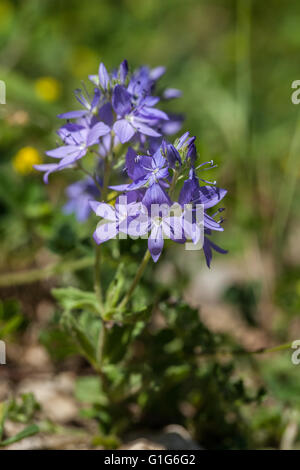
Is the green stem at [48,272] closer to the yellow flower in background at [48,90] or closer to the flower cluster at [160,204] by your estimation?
the flower cluster at [160,204]

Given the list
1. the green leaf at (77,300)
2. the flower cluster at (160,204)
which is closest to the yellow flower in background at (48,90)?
the green leaf at (77,300)

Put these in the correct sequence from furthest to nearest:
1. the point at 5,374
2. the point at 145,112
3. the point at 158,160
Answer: the point at 5,374, the point at 145,112, the point at 158,160

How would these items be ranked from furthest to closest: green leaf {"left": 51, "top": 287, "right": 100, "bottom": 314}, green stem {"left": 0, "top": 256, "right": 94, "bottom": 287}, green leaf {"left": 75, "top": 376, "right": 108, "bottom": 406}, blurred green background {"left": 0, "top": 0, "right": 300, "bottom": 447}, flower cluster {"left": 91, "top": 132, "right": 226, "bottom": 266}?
blurred green background {"left": 0, "top": 0, "right": 300, "bottom": 447}
green stem {"left": 0, "top": 256, "right": 94, "bottom": 287}
green leaf {"left": 75, "top": 376, "right": 108, "bottom": 406}
green leaf {"left": 51, "top": 287, "right": 100, "bottom": 314}
flower cluster {"left": 91, "top": 132, "right": 226, "bottom": 266}

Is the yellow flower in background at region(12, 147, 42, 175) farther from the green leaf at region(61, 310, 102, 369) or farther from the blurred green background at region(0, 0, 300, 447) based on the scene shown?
the green leaf at region(61, 310, 102, 369)

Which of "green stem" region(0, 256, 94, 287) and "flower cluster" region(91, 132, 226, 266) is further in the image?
"green stem" region(0, 256, 94, 287)

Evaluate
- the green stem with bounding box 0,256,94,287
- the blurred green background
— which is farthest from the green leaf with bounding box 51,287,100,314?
the blurred green background
